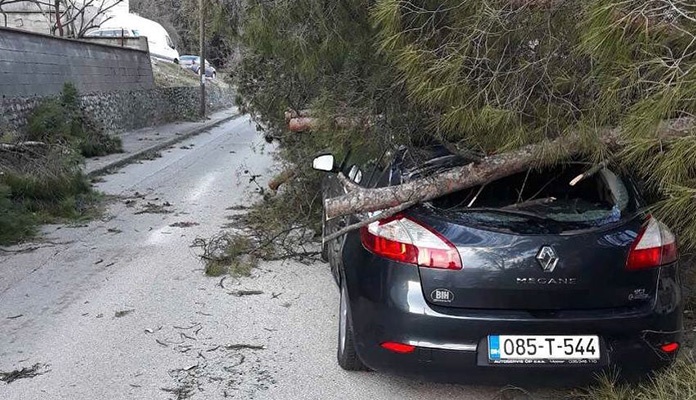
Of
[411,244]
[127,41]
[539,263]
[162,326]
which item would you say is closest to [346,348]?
[411,244]

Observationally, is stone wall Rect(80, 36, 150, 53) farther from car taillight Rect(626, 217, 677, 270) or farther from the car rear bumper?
car taillight Rect(626, 217, 677, 270)

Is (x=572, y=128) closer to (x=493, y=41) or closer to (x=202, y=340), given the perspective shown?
(x=493, y=41)

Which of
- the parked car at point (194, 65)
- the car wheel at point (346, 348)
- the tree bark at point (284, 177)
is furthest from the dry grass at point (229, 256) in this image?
the parked car at point (194, 65)

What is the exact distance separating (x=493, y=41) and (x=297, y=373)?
2.20 m

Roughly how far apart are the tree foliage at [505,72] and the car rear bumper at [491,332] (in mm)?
510

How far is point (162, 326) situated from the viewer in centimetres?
489

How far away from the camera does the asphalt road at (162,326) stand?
3947 mm

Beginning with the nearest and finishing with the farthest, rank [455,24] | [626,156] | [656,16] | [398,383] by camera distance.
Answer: [656,16] < [626,156] < [455,24] < [398,383]

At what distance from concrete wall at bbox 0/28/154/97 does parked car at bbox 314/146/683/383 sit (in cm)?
1169

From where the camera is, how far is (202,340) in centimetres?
465

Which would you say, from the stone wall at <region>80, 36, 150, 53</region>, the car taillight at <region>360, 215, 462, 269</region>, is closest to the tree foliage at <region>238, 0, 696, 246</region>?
the car taillight at <region>360, 215, 462, 269</region>

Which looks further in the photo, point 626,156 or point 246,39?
point 246,39

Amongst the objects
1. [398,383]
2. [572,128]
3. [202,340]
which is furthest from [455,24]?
[202,340]

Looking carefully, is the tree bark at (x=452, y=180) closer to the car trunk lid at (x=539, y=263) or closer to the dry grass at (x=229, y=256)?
the car trunk lid at (x=539, y=263)
